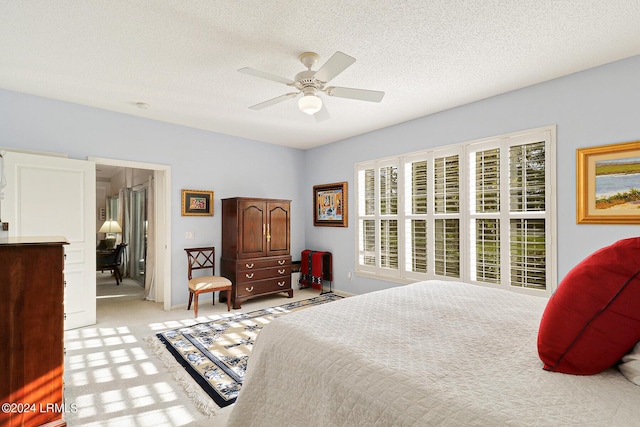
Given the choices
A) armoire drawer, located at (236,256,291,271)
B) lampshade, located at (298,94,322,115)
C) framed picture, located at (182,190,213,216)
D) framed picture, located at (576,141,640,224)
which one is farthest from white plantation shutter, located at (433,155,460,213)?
framed picture, located at (182,190,213,216)

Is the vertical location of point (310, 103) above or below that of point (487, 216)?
above

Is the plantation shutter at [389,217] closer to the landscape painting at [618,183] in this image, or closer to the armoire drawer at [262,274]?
the armoire drawer at [262,274]

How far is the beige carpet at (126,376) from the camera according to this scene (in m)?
2.02

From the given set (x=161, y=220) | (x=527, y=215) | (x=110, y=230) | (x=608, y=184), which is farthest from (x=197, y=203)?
(x=608, y=184)

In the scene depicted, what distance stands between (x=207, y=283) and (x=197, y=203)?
127 cm

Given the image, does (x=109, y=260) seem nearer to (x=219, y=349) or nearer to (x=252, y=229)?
(x=252, y=229)

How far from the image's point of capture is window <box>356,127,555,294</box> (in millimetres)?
3260

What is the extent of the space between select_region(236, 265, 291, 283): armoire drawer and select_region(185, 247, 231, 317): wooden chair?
0.25 meters

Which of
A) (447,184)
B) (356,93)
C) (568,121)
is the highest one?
(356,93)

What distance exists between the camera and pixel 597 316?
1006 millimetres

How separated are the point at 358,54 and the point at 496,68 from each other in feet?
4.32

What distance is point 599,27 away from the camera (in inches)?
88.4

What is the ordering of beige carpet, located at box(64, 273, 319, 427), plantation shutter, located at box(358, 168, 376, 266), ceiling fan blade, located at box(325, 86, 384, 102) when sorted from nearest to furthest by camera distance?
beige carpet, located at box(64, 273, 319, 427) → ceiling fan blade, located at box(325, 86, 384, 102) → plantation shutter, located at box(358, 168, 376, 266)

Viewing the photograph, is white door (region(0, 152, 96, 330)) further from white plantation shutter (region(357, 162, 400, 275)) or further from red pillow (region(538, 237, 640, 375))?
red pillow (region(538, 237, 640, 375))
